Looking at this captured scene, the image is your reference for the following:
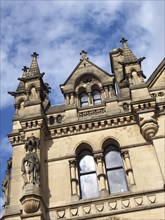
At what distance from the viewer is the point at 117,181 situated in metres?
12.9

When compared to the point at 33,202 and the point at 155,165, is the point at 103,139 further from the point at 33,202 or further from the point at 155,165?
the point at 33,202

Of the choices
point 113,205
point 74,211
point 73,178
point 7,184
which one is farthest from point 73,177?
point 7,184

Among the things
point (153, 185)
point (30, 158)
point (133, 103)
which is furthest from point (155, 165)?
point (30, 158)

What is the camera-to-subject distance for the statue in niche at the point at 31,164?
39.5ft

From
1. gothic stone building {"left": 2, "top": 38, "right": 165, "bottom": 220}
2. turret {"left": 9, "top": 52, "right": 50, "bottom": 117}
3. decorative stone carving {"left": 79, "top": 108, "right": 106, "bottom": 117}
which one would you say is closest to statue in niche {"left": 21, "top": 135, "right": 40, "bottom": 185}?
gothic stone building {"left": 2, "top": 38, "right": 165, "bottom": 220}

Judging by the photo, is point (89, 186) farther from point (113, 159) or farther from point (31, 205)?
point (31, 205)

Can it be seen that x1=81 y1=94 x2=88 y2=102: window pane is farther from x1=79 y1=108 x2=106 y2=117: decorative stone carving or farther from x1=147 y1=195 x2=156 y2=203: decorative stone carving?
x1=147 y1=195 x2=156 y2=203: decorative stone carving

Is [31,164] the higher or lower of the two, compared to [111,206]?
higher

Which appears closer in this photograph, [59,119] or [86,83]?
[59,119]

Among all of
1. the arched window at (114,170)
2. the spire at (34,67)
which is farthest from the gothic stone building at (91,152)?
the spire at (34,67)

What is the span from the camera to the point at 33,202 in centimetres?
1129

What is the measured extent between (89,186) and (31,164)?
239cm

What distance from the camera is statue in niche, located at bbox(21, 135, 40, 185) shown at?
39.5 feet

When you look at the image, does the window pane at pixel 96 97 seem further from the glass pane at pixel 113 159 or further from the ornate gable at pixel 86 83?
the glass pane at pixel 113 159
